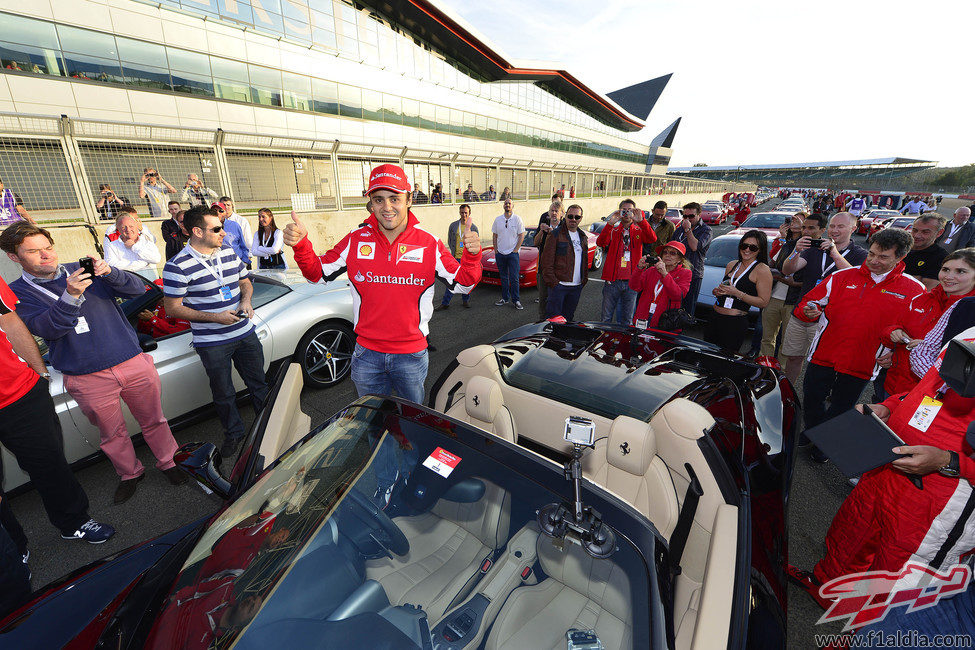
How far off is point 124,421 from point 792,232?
787 centimetres

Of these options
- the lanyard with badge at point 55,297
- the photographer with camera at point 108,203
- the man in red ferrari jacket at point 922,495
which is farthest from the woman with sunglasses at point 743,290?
the photographer with camera at point 108,203

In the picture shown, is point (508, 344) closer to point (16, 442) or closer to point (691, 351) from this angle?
point (691, 351)

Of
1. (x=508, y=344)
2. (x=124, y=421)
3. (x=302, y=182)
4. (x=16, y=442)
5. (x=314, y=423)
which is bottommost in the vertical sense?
(x=314, y=423)

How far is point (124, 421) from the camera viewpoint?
291 cm

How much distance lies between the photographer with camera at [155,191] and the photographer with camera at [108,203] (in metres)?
0.34

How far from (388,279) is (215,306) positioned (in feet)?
5.27

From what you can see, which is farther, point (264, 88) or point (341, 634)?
point (264, 88)

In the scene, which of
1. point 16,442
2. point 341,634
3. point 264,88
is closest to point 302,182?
point 16,442

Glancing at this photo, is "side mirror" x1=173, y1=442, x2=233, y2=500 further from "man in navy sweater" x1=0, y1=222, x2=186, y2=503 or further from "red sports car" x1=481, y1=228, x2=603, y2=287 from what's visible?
"red sports car" x1=481, y1=228, x2=603, y2=287

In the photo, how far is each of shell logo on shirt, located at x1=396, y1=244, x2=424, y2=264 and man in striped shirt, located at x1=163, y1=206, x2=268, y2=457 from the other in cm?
152

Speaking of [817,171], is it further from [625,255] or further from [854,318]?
[854,318]

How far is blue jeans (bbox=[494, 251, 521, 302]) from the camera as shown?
7.08 m
